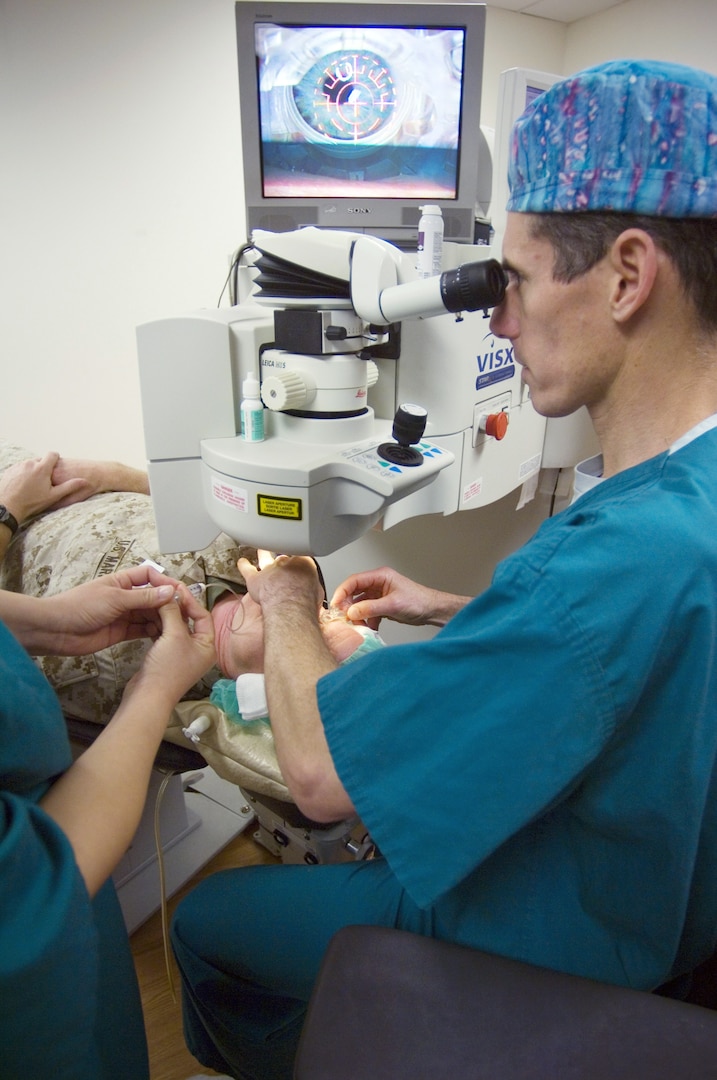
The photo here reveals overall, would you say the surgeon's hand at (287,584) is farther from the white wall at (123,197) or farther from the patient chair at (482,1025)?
the white wall at (123,197)

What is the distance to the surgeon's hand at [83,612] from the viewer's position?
1027mm

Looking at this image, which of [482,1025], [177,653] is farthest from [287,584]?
[482,1025]

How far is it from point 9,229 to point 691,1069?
262 cm

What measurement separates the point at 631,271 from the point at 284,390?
44 centimetres

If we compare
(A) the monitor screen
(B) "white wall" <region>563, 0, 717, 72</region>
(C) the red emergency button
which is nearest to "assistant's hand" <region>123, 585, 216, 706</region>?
(C) the red emergency button

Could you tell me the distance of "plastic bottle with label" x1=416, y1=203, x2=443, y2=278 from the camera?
0.93 meters

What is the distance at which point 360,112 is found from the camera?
1.21 m

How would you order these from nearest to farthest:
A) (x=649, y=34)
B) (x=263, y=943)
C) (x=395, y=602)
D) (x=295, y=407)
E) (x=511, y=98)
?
(x=295, y=407) → (x=263, y=943) → (x=511, y=98) → (x=395, y=602) → (x=649, y=34)

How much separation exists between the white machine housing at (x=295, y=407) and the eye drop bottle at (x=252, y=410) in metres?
0.02

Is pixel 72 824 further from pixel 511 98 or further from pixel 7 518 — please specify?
pixel 511 98

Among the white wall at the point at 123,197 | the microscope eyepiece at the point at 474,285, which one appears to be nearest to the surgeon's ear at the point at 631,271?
the microscope eyepiece at the point at 474,285

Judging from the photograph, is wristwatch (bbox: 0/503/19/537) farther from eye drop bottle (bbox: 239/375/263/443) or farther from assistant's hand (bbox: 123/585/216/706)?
eye drop bottle (bbox: 239/375/263/443)

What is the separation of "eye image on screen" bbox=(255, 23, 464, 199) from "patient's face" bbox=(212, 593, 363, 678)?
0.82m

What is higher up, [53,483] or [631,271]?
[631,271]
